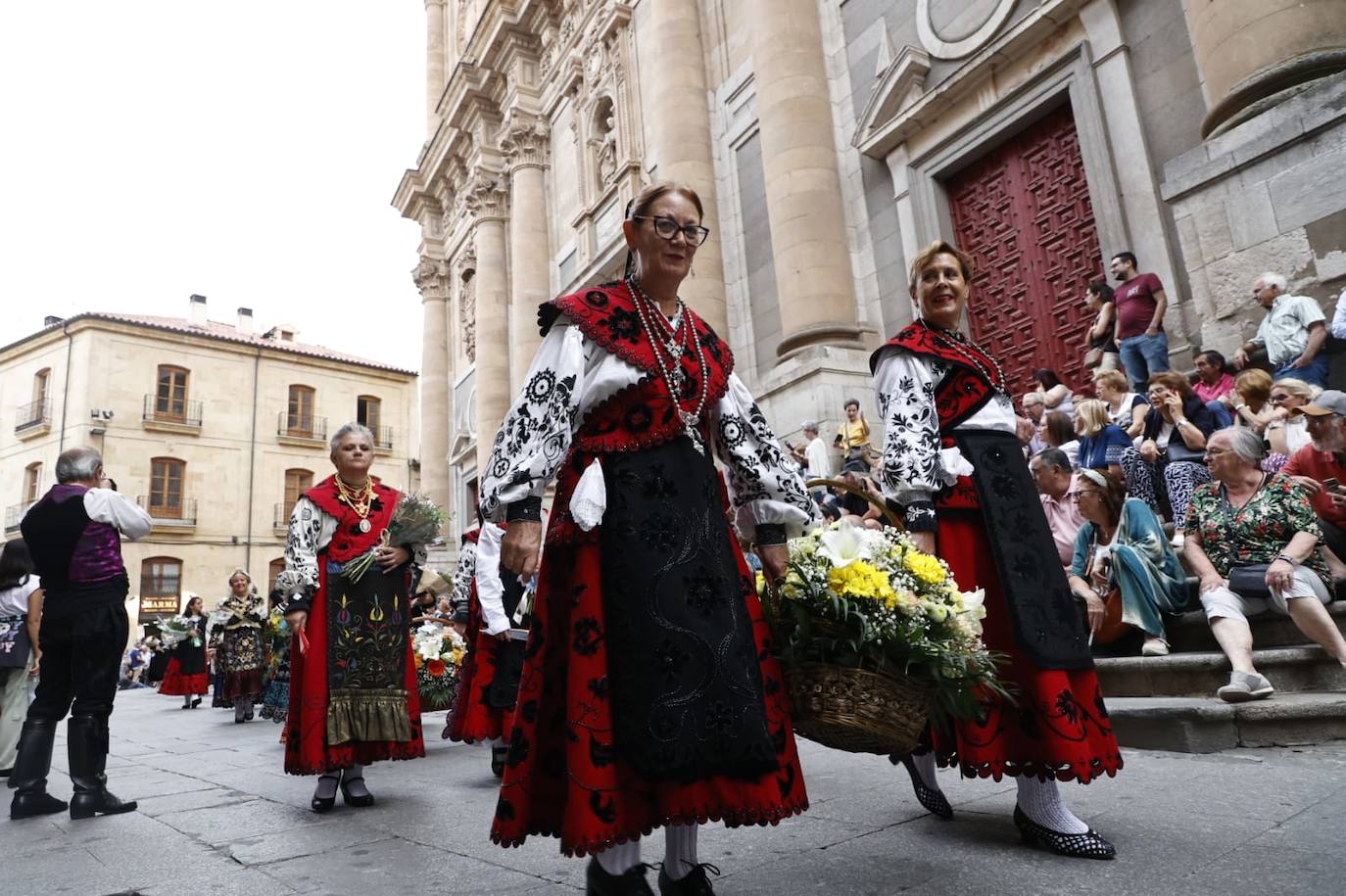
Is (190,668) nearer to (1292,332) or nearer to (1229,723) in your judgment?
(1229,723)

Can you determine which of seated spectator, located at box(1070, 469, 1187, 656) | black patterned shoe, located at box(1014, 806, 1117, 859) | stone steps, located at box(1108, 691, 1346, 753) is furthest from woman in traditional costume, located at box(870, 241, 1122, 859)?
seated spectator, located at box(1070, 469, 1187, 656)

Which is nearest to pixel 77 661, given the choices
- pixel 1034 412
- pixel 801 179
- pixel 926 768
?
pixel 926 768

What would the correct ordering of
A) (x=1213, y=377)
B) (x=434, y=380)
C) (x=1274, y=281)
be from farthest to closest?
(x=434, y=380), (x=1213, y=377), (x=1274, y=281)

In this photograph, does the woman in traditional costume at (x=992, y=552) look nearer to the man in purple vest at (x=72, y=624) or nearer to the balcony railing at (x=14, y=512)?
the man in purple vest at (x=72, y=624)

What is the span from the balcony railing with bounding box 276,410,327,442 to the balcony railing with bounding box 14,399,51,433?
839 cm

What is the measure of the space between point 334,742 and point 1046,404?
24.5ft

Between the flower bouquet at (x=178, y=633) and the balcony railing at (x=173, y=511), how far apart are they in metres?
20.7

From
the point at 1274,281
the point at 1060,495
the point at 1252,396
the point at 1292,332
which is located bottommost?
the point at 1060,495

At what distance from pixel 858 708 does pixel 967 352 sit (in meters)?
1.58

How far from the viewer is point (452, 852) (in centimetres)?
335

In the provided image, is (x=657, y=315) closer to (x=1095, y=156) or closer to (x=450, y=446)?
(x=1095, y=156)

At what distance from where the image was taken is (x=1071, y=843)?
109 inches

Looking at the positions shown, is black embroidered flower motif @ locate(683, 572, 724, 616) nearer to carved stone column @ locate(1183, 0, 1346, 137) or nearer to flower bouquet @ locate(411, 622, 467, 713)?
flower bouquet @ locate(411, 622, 467, 713)

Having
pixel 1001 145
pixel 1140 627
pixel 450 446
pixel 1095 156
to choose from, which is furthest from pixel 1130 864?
pixel 450 446
